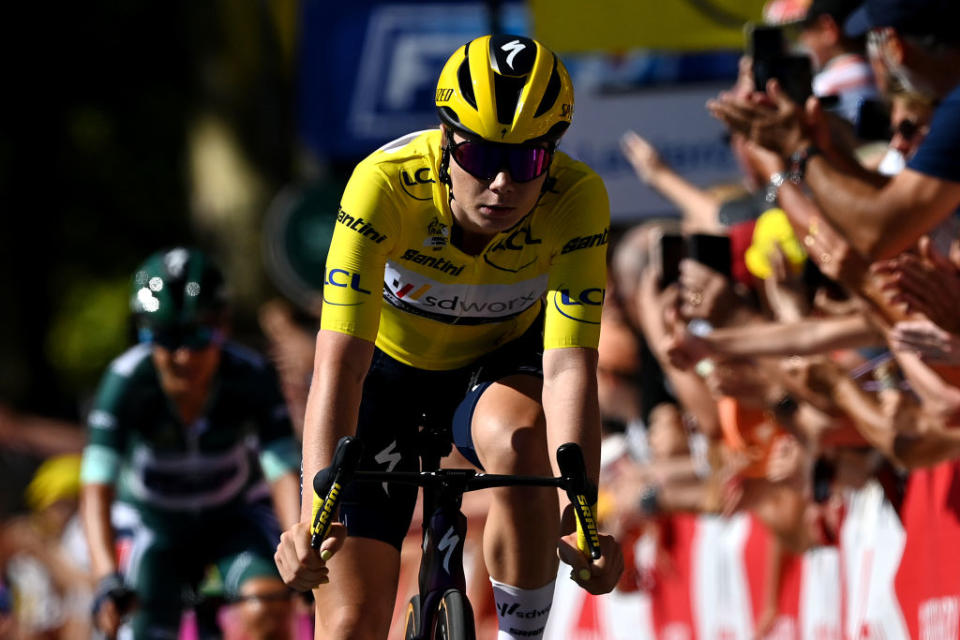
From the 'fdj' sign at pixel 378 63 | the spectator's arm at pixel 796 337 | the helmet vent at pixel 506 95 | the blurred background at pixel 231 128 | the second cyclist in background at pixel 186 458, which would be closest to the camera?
the helmet vent at pixel 506 95

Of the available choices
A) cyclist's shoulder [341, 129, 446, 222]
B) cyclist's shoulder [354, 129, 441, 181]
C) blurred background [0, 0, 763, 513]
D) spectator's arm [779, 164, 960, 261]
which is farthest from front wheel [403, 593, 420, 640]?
blurred background [0, 0, 763, 513]

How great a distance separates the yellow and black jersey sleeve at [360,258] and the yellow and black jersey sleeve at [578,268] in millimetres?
558

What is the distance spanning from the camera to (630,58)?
10836 mm

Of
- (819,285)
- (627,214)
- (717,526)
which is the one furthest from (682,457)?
(819,285)

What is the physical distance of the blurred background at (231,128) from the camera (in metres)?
9.78

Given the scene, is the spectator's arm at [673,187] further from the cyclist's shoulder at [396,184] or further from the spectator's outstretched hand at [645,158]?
the cyclist's shoulder at [396,184]

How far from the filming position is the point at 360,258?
205 inches

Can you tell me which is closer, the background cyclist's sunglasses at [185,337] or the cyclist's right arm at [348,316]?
the cyclist's right arm at [348,316]

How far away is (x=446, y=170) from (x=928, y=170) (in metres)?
1.69

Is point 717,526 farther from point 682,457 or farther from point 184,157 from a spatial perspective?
point 184,157

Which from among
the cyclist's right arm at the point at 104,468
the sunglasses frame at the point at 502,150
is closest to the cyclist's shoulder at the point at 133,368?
the cyclist's right arm at the point at 104,468

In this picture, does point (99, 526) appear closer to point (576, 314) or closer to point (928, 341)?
point (576, 314)

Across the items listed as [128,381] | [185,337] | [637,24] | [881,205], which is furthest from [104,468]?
[881,205]

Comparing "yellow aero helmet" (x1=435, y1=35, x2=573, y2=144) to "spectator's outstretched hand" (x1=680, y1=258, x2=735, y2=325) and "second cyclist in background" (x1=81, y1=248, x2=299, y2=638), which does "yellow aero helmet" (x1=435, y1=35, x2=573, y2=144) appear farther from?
"second cyclist in background" (x1=81, y1=248, x2=299, y2=638)
